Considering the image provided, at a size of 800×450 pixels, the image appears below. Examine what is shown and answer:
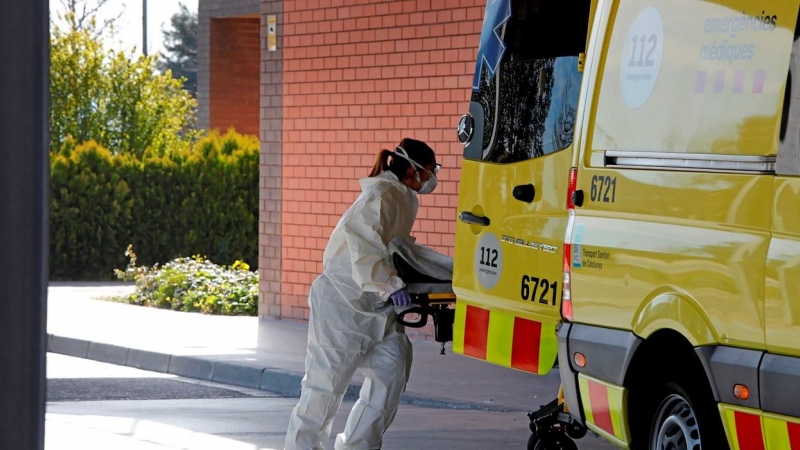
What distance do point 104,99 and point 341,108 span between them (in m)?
12.9

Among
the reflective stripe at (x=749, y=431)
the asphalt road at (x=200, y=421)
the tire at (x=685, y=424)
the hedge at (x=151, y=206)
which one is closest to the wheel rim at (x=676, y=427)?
the tire at (x=685, y=424)

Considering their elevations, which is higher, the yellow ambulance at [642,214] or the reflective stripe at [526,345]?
the yellow ambulance at [642,214]

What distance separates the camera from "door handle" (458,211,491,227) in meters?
6.98

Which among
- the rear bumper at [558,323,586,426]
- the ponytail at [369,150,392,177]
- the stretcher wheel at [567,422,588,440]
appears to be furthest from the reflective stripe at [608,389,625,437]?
the ponytail at [369,150,392,177]

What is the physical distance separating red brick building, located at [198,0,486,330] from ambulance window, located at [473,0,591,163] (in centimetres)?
467

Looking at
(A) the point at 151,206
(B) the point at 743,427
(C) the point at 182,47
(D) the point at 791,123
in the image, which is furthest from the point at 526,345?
(C) the point at 182,47

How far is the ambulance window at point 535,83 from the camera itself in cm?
657

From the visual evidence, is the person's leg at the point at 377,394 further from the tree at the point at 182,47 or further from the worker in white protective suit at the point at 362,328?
the tree at the point at 182,47

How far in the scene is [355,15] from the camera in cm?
1302

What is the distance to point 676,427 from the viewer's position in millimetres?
5371

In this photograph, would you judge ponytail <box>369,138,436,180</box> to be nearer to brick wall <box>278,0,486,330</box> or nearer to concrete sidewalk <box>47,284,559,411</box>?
concrete sidewalk <box>47,284,559,411</box>

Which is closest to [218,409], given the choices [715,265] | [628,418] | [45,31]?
[628,418]

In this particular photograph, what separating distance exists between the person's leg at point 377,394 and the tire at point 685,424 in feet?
6.03

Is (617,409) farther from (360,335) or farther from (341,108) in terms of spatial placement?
(341,108)
